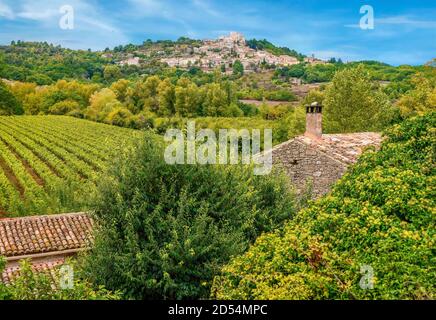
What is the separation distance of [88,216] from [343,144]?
380 inches

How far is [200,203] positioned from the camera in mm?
11891

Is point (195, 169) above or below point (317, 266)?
above

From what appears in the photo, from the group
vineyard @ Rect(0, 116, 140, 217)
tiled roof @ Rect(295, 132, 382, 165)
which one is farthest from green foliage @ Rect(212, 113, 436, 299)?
vineyard @ Rect(0, 116, 140, 217)

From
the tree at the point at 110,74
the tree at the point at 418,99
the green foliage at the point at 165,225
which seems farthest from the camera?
the tree at the point at 110,74

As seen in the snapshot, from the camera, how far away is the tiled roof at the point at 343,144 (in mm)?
16406

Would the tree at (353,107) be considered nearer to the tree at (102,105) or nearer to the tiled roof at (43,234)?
the tiled roof at (43,234)

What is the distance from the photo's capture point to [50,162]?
136 feet

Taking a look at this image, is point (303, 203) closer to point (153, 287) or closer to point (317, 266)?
point (153, 287)

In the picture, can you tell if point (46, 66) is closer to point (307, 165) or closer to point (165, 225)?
point (307, 165)

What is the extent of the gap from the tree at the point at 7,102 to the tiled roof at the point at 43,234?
2762 inches

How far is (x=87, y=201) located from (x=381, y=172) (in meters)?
7.27

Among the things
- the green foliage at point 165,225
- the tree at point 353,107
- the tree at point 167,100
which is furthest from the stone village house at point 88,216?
the tree at point 167,100
